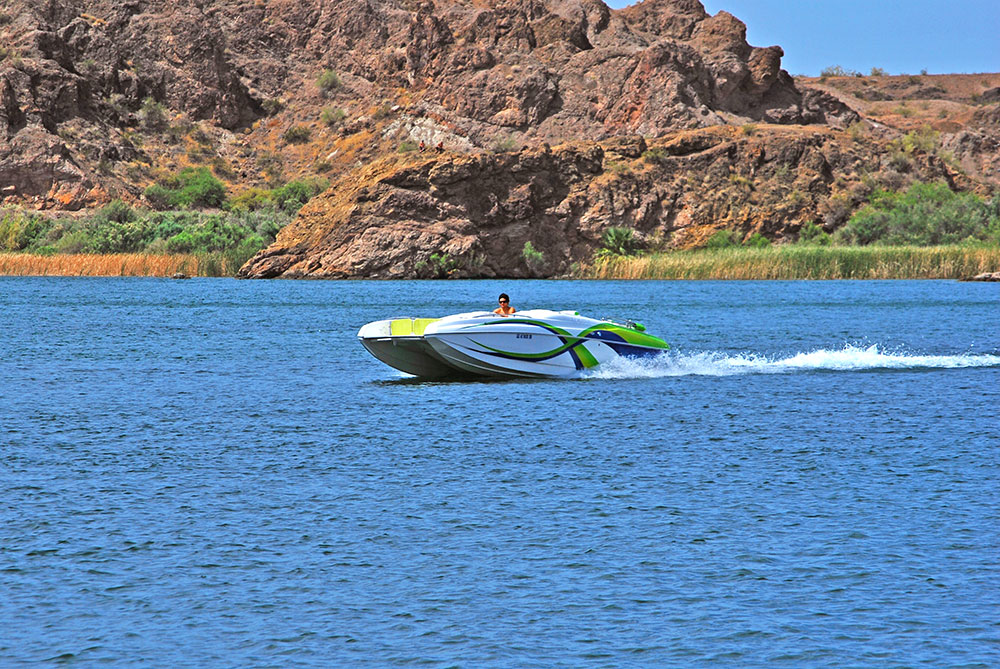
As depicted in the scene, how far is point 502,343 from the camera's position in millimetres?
23422

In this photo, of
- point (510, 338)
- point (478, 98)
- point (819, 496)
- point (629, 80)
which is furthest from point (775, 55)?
point (819, 496)

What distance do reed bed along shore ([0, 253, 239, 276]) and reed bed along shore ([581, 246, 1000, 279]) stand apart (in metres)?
31.7

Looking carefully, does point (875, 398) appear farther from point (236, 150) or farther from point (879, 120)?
point (879, 120)

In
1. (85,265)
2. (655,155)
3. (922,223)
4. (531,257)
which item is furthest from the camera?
(655,155)

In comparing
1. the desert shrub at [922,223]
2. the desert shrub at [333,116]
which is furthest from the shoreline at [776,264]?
the desert shrub at [333,116]

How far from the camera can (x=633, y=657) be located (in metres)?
7.93

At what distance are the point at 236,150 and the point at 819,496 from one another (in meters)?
121

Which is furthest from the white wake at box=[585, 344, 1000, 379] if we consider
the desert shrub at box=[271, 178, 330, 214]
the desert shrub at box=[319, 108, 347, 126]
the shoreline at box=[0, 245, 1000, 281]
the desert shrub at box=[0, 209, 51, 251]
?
the desert shrub at box=[319, 108, 347, 126]

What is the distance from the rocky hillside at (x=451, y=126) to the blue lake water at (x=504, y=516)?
61668 mm

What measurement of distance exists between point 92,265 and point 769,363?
59375 millimetres

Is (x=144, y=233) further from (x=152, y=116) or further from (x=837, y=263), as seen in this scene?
(x=837, y=263)

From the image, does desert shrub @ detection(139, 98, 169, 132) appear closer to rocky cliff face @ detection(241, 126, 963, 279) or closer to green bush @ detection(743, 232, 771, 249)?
rocky cliff face @ detection(241, 126, 963, 279)

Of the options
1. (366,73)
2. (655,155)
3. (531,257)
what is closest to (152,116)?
(366,73)

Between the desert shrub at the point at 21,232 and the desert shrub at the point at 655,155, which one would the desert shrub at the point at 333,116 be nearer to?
the desert shrub at the point at 21,232
